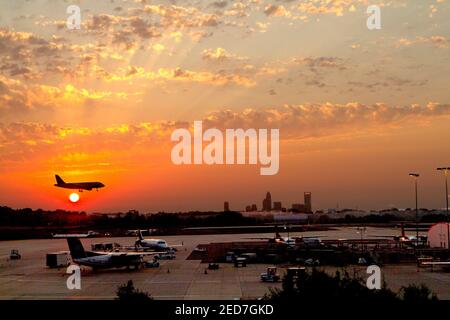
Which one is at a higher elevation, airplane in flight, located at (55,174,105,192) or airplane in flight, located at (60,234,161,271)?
airplane in flight, located at (55,174,105,192)

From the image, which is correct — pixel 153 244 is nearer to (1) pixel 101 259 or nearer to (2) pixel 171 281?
(1) pixel 101 259

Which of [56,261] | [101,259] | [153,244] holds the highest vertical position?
[153,244]

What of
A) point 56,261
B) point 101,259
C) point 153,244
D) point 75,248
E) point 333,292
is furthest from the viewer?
point 153,244

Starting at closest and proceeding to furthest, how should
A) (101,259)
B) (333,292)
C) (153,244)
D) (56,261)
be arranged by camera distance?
1. (333,292)
2. (101,259)
3. (56,261)
4. (153,244)

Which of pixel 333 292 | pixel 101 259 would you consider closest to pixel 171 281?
pixel 101 259

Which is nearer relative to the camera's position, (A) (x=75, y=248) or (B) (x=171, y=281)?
(B) (x=171, y=281)

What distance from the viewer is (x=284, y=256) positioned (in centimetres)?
9350

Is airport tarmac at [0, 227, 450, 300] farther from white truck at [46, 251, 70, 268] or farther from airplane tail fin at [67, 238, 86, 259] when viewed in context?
airplane tail fin at [67, 238, 86, 259]

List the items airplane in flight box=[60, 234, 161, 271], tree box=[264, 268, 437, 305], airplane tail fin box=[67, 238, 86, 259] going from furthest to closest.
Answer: airplane tail fin box=[67, 238, 86, 259], airplane in flight box=[60, 234, 161, 271], tree box=[264, 268, 437, 305]

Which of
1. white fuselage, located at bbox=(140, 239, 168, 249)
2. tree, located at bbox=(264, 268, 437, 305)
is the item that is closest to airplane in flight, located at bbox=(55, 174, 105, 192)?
white fuselage, located at bbox=(140, 239, 168, 249)

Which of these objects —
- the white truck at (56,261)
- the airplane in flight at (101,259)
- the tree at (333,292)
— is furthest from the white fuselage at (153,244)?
the tree at (333,292)

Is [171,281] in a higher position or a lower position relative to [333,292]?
lower
